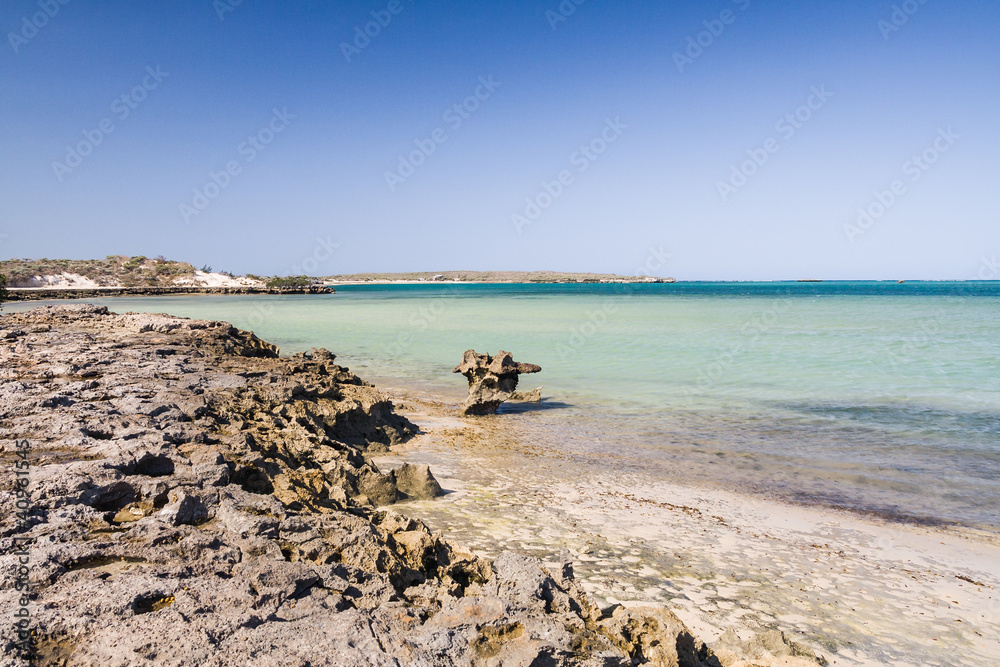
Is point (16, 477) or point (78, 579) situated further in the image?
point (16, 477)

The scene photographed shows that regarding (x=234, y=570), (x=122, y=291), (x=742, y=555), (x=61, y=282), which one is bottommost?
(x=742, y=555)

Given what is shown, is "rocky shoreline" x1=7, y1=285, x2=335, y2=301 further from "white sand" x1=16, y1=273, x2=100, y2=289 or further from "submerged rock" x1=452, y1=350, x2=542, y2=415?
"submerged rock" x1=452, y1=350, x2=542, y2=415

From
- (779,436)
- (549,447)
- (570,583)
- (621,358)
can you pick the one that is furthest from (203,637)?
(621,358)

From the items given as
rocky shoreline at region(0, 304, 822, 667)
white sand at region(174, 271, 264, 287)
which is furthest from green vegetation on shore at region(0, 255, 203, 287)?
rocky shoreline at region(0, 304, 822, 667)

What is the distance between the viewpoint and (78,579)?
249 cm

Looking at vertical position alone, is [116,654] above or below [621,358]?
above

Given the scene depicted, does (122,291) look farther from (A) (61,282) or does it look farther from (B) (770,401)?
(B) (770,401)

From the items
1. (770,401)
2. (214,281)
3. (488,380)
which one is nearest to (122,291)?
(214,281)

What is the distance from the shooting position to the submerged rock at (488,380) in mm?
10927

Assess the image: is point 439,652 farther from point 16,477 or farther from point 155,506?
point 16,477

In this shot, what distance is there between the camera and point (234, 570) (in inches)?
107

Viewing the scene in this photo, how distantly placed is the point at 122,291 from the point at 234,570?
66504 mm

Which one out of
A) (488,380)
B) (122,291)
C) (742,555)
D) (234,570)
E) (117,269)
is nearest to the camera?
(234,570)

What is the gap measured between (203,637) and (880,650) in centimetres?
377
